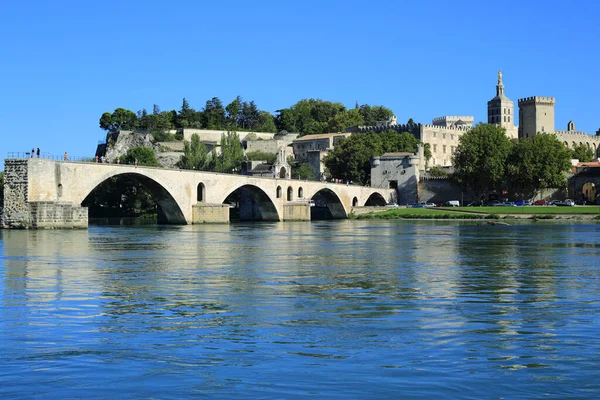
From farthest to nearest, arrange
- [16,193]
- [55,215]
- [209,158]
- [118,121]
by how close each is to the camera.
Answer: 1. [118,121]
2. [209,158]
3. [55,215]
4. [16,193]

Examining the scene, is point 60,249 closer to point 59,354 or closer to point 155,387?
point 59,354

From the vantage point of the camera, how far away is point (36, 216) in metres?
46.6

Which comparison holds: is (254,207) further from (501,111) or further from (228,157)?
(501,111)

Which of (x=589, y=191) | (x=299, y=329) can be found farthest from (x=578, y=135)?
(x=299, y=329)

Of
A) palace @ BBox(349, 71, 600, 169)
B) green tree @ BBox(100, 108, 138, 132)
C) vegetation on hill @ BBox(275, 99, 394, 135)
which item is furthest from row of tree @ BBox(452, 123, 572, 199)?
green tree @ BBox(100, 108, 138, 132)

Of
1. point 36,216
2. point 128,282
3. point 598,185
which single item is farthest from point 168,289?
point 598,185

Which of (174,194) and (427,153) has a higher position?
(427,153)

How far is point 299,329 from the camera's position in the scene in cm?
1327

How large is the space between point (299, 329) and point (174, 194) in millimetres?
48659

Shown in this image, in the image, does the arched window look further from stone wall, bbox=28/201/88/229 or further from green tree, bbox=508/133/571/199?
green tree, bbox=508/133/571/199

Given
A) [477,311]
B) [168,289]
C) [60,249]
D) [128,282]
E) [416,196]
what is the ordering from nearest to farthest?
[477,311], [168,289], [128,282], [60,249], [416,196]

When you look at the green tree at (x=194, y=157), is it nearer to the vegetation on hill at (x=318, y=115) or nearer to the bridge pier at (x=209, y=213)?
the bridge pier at (x=209, y=213)

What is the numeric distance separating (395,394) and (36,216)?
40.6 metres

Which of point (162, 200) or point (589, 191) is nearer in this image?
point (162, 200)
